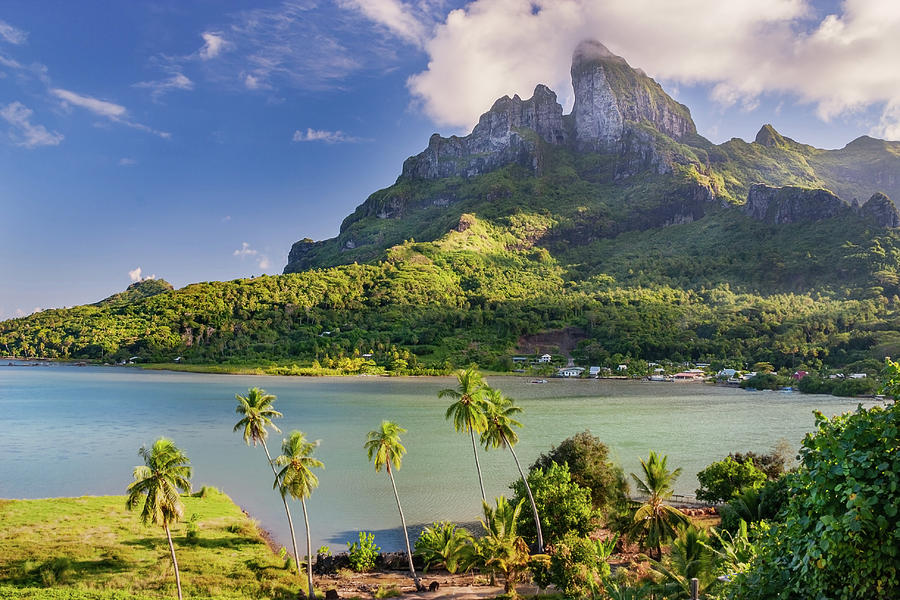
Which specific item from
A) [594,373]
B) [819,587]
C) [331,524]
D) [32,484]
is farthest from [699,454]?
[594,373]

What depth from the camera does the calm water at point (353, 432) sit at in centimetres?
4606

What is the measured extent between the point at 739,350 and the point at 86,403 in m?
160

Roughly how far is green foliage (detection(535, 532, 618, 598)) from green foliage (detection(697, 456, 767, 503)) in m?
17.1

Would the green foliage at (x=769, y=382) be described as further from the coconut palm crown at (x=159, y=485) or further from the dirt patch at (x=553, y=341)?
the coconut palm crown at (x=159, y=485)

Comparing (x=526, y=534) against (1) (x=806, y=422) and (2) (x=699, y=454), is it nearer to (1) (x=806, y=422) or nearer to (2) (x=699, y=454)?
(2) (x=699, y=454)

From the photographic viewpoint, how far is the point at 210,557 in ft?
98.7

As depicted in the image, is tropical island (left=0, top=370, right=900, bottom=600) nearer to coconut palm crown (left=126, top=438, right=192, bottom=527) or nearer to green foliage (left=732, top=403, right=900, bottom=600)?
coconut palm crown (left=126, top=438, right=192, bottom=527)

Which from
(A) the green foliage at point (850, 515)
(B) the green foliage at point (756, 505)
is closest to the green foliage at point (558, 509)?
(B) the green foliage at point (756, 505)

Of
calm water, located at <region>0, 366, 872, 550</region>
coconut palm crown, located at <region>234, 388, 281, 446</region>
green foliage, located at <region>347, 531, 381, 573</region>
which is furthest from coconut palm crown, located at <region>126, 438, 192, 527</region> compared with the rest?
calm water, located at <region>0, 366, 872, 550</region>

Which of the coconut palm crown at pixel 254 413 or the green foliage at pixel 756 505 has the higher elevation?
the coconut palm crown at pixel 254 413

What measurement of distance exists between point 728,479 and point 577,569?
20.5m

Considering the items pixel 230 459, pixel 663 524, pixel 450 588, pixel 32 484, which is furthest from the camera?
pixel 230 459

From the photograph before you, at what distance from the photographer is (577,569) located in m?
25.2

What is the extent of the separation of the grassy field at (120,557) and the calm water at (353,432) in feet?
20.1
